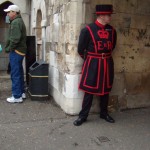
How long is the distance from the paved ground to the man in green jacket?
314mm

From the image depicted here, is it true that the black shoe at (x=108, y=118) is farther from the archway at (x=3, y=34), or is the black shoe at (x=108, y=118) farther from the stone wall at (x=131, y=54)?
the archway at (x=3, y=34)

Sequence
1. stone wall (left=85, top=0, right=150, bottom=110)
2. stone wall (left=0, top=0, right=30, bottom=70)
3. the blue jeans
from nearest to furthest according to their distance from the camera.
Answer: stone wall (left=85, top=0, right=150, bottom=110)
the blue jeans
stone wall (left=0, top=0, right=30, bottom=70)

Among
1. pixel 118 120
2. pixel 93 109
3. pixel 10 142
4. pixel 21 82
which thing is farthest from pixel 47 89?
pixel 10 142

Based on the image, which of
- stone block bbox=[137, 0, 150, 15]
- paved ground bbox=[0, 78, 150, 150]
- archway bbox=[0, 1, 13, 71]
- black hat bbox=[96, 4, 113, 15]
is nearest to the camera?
paved ground bbox=[0, 78, 150, 150]

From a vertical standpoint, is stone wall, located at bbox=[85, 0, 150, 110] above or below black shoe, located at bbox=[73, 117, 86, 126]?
above

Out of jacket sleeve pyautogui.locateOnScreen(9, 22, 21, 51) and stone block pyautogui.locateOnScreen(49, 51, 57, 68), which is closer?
jacket sleeve pyautogui.locateOnScreen(9, 22, 21, 51)

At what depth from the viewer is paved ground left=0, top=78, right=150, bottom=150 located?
13.8 feet

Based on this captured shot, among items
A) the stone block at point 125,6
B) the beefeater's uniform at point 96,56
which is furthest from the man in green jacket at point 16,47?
the stone block at point 125,6

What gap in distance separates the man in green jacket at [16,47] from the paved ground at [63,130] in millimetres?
314

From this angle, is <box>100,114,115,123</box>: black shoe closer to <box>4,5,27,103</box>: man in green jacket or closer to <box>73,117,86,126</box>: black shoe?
<box>73,117,86,126</box>: black shoe

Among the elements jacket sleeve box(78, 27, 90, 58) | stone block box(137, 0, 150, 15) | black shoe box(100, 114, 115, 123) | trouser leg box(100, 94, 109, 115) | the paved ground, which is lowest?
the paved ground

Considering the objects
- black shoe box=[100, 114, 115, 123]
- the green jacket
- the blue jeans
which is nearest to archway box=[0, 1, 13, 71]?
the green jacket

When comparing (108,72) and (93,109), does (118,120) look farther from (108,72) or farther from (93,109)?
(108,72)

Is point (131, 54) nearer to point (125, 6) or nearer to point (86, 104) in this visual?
point (125, 6)
